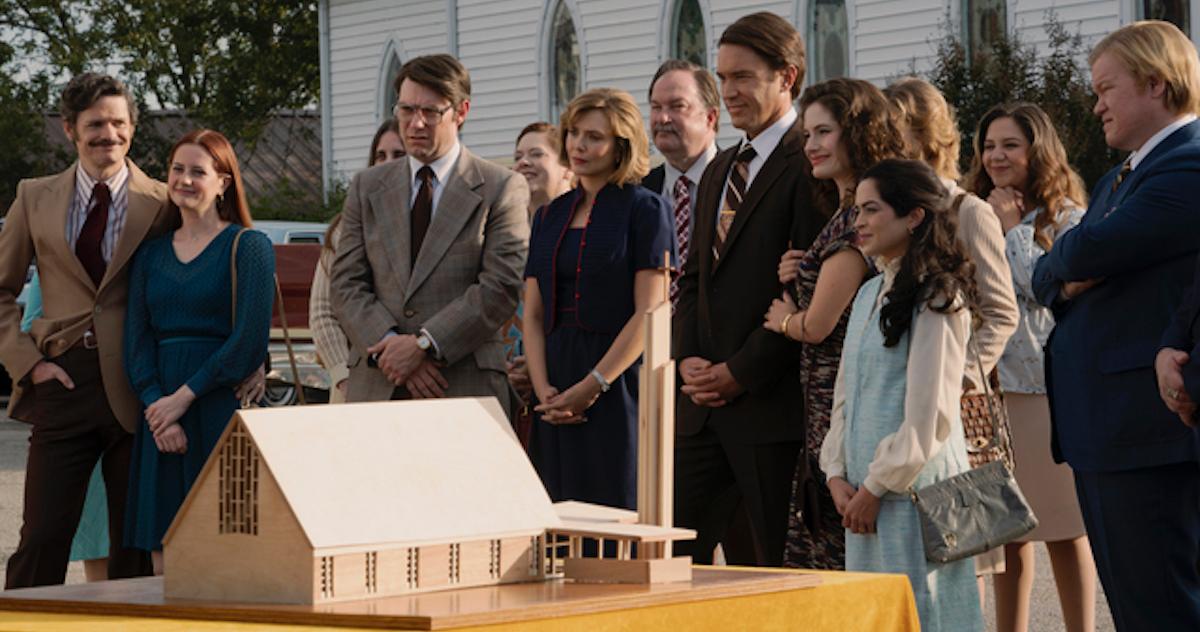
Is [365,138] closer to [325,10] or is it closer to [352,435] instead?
[325,10]

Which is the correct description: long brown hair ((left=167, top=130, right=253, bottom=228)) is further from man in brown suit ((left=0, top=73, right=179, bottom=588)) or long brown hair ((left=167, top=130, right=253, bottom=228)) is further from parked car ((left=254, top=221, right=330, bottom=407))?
parked car ((left=254, top=221, right=330, bottom=407))

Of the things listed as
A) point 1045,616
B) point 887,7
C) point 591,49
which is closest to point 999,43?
point 887,7

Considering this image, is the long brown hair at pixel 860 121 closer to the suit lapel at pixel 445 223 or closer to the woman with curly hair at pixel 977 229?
the woman with curly hair at pixel 977 229

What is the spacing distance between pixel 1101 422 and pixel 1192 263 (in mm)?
499

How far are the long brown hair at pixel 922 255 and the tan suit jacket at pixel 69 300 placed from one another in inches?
110

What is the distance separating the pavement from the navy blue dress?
2155mm

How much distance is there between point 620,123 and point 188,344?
173 centimetres

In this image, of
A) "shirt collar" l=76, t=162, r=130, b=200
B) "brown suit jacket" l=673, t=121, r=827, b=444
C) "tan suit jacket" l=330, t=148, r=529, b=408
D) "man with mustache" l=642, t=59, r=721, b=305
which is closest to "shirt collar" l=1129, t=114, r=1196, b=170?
"brown suit jacket" l=673, t=121, r=827, b=444

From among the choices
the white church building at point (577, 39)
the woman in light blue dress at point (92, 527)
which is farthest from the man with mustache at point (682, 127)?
the white church building at point (577, 39)

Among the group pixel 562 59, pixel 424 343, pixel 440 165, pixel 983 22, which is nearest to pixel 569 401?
pixel 424 343

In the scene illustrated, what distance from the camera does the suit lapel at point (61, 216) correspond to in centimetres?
673

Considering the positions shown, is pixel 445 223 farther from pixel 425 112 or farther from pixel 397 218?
pixel 425 112

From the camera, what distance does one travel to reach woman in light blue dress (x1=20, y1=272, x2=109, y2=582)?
709cm

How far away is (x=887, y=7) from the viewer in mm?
22500
